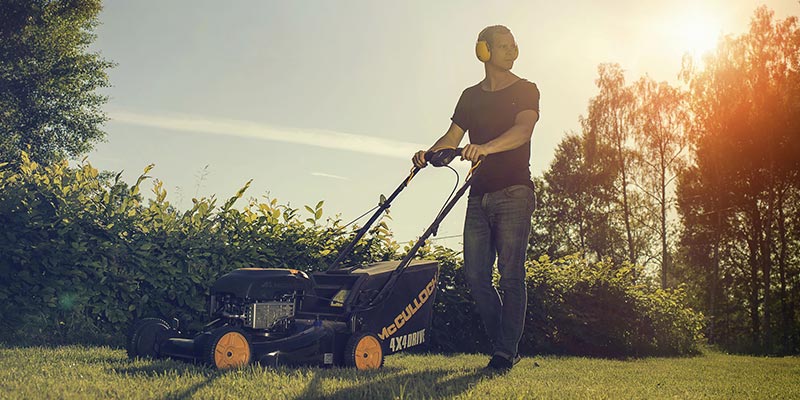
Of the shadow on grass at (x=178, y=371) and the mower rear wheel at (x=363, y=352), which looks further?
the mower rear wheel at (x=363, y=352)

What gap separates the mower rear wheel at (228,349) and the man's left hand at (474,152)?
5.54 feet

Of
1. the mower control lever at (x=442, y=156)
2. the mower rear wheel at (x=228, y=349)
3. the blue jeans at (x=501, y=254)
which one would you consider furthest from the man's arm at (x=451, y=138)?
the mower rear wheel at (x=228, y=349)

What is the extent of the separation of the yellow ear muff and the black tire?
281 centimetres

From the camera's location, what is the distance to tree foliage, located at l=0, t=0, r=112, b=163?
24219 millimetres

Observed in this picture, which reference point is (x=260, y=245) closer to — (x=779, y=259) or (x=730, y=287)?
(x=779, y=259)

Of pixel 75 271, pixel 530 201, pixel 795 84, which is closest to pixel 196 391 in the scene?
pixel 530 201

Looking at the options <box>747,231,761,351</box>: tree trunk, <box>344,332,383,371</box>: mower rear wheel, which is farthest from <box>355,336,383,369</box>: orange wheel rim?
<box>747,231,761,351</box>: tree trunk

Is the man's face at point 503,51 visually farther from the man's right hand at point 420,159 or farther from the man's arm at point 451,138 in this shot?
the man's right hand at point 420,159

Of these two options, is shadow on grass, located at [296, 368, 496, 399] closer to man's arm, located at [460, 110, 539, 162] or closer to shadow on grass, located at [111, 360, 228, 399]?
shadow on grass, located at [111, 360, 228, 399]

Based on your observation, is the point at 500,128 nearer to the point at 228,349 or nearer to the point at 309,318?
the point at 309,318

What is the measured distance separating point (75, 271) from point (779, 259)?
2184 cm

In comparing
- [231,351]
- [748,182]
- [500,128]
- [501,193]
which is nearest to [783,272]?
[748,182]

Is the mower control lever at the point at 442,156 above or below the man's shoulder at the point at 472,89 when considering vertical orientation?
below

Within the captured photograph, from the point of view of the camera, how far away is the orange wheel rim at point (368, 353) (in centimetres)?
480
